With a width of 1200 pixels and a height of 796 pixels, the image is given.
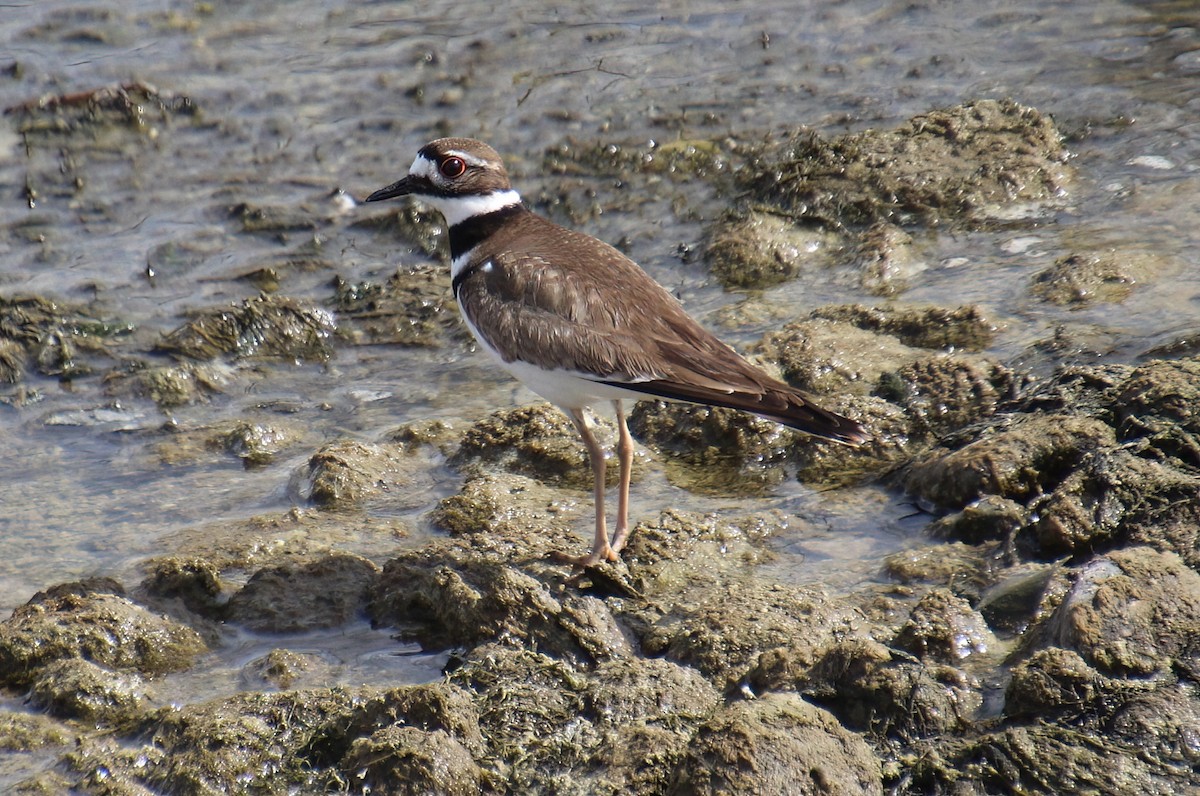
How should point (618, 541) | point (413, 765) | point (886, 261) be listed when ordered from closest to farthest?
point (413, 765), point (618, 541), point (886, 261)

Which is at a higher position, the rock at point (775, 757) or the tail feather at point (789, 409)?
the tail feather at point (789, 409)

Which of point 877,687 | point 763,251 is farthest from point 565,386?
point 763,251

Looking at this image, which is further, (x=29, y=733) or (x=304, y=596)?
(x=304, y=596)

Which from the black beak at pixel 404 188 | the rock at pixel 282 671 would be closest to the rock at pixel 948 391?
the black beak at pixel 404 188

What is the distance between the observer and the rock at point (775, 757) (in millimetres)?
3115

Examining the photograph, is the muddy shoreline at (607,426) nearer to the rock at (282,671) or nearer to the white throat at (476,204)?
the rock at (282,671)

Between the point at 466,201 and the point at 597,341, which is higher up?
the point at 466,201

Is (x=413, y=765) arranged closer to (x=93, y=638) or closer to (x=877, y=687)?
(x=877, y=687)

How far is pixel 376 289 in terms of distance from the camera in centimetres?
767

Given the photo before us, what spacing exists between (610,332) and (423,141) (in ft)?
16.7

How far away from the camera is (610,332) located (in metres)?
4.88

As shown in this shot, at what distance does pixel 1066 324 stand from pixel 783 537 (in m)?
2.04

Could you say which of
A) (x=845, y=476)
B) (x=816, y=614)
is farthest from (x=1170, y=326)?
(x=816, y=614)

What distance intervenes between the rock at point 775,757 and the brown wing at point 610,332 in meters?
1.44
